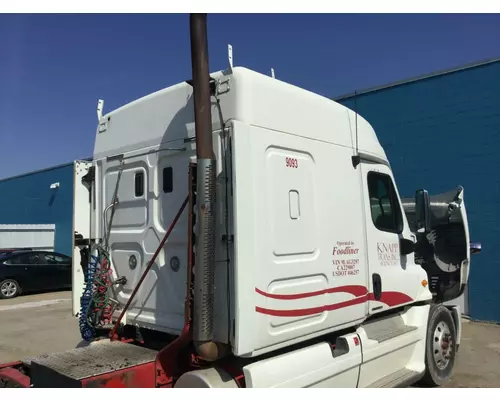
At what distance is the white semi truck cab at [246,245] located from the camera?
132 inches

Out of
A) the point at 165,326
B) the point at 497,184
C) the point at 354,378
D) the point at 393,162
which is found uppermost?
the point at 393,162

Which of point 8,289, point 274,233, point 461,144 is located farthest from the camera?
point 8,289

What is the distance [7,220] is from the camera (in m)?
25.5

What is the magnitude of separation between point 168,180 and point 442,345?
12.5ft

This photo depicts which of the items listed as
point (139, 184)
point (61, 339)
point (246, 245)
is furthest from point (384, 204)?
point (61, 339)

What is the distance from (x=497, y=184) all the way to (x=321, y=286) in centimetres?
652

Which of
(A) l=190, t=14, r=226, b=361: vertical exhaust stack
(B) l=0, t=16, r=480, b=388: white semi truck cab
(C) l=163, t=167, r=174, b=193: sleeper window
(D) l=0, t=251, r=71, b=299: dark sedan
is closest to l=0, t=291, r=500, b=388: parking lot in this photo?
(B) l=0, t=16, r=480, b=388: white semi truck cab

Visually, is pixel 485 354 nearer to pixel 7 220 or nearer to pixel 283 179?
pixel 283 179

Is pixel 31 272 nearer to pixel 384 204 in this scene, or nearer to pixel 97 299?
pixel 97 299

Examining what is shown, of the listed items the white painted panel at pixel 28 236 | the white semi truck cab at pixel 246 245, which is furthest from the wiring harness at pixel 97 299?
the white painted panel at pixel 28 236

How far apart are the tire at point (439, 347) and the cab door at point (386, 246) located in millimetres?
413

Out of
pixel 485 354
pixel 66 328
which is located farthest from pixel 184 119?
pixel 66 328

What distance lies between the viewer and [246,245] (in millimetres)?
3316

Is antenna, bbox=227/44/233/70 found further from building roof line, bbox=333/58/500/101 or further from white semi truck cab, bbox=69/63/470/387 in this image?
building roof line, bbox=333/58/500/101
